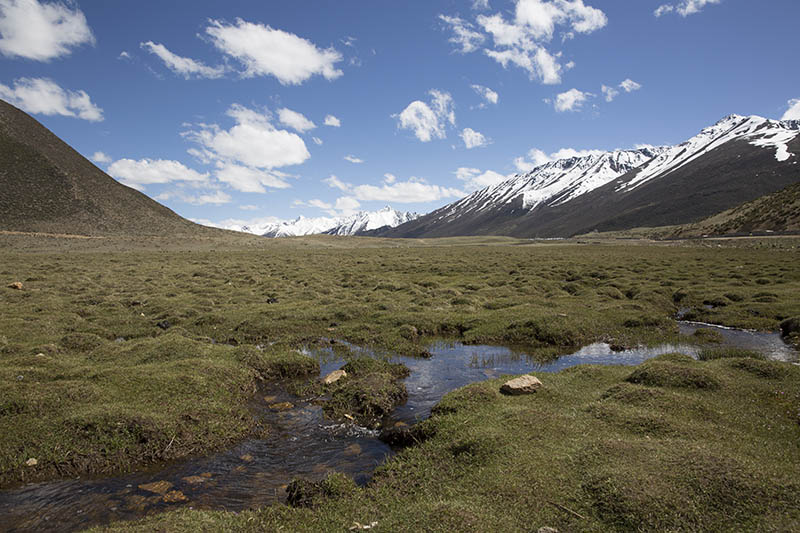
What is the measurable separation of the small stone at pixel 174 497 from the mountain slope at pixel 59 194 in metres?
127

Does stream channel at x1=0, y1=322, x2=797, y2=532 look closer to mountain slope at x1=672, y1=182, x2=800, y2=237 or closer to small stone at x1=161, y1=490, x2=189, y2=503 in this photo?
small stone at x1=161, y1=490, x2=189, y2=503

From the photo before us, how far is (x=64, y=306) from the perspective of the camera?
25562 mm

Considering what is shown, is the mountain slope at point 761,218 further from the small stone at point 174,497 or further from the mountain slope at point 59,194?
the mountain slope at point 59,194

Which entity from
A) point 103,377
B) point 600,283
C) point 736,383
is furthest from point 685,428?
point 600,283

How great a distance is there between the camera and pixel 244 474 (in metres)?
9.69

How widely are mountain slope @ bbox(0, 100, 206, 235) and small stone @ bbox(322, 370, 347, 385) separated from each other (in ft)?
404

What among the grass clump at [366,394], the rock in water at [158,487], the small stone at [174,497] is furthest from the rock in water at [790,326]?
the rock in water at [158,487]

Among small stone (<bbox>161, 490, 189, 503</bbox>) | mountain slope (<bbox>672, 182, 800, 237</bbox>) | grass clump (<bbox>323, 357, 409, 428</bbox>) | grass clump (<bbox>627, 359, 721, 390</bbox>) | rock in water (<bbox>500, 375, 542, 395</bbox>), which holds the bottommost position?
small stone (<bbox>161, 490, 189, 503</bbox>)

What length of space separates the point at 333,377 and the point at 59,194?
14969cm

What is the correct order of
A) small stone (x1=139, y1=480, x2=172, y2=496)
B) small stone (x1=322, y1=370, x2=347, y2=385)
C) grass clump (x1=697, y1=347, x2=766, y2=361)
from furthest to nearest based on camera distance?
grass clump (x1=697, y1=347, x2=766, y2=361) → small stone (x1=322, y1=370, x2=347, y2=385) → small stone (x1=139, y1=480, x2=172, y2=496)

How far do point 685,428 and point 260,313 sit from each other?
2289 cm

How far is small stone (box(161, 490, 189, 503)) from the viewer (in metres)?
8.66

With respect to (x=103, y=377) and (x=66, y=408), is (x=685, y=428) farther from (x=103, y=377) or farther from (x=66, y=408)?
(x=103, y=377)

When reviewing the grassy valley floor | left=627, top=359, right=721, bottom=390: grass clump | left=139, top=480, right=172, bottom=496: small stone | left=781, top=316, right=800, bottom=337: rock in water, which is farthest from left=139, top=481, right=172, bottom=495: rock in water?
left=781, top=316, right=800, bottom=337: rock in water
